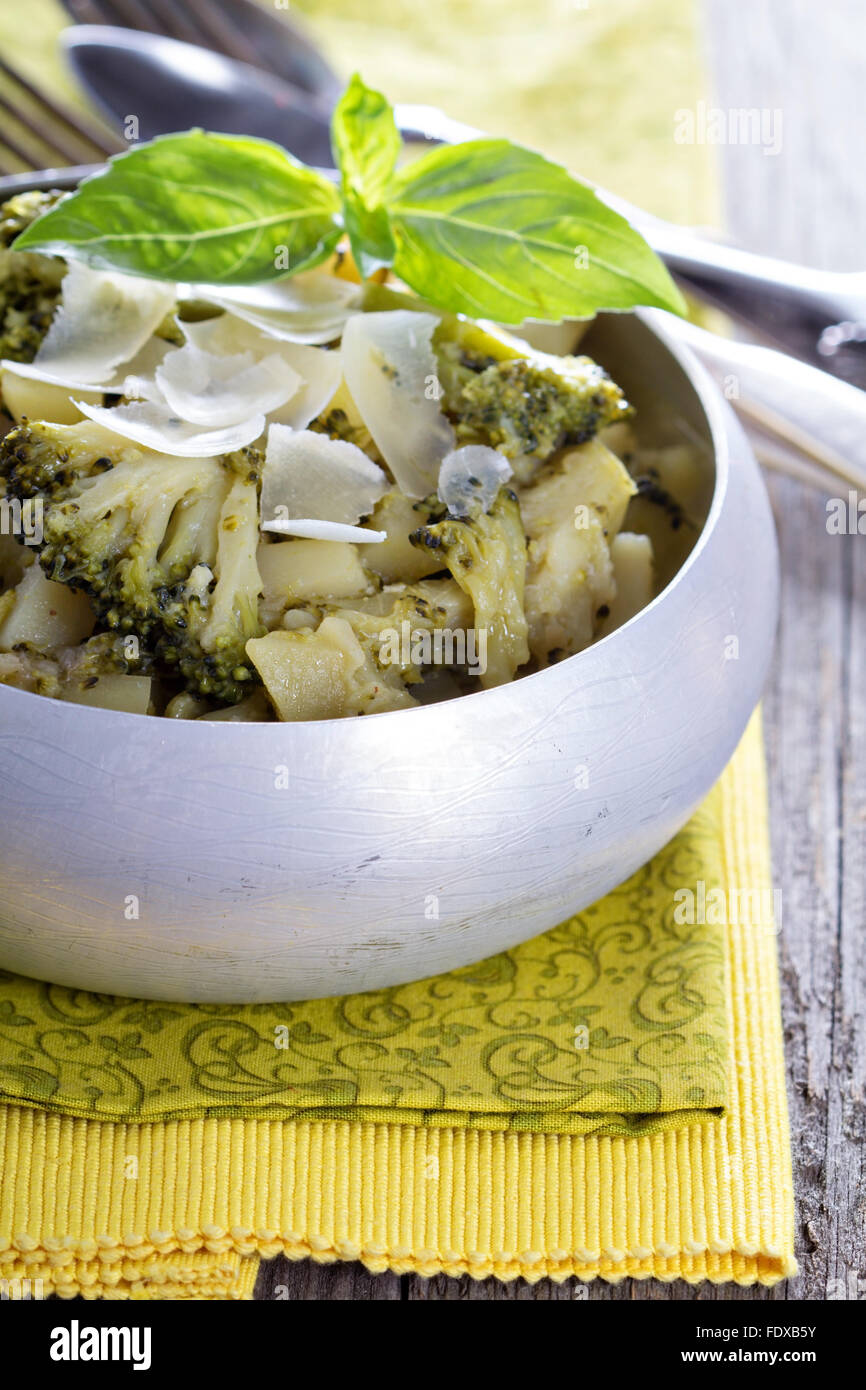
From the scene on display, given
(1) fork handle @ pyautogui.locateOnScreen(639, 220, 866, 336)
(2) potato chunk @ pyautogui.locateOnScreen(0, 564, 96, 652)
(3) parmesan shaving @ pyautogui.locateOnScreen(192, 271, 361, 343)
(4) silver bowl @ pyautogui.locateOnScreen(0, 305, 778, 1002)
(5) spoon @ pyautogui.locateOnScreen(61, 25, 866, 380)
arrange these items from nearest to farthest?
(4) silver bowl @ pyautogui.locateOnScreen(0, 305, 778, 1002)
(2) potato chunk @ pyautogui.locateOnScreen(0, 564, 96, 652)
(3) parmesan shaving @ pyautogui.locateOnScreen(192, 271, 361, 343)
(1) fork handle @ pyautogui.locateOnScreen(639, 220, 866, 336)
(5) spoon @ pyautogui.locateOnScreen(61, 25, 866, 380)

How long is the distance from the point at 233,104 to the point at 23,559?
73.2 inches

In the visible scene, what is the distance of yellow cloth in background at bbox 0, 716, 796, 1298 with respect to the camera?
1.48 m

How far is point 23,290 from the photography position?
188cm

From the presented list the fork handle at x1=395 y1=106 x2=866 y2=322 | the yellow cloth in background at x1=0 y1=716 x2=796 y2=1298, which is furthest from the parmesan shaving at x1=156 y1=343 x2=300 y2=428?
the fork handle at x1=395 y1=106 x2=866 y2=322

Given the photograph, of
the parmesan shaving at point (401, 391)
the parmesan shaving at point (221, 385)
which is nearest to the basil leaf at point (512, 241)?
the parmesan shaving at point (401, 391)

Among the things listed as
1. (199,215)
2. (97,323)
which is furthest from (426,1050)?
(199,215)

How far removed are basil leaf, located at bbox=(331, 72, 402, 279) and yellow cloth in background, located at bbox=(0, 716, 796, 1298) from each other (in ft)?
3.81

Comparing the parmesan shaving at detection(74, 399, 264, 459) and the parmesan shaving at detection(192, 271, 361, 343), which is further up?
the parmesan shaving at detection(192, 271, 361, 343)

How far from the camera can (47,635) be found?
5.28 ft

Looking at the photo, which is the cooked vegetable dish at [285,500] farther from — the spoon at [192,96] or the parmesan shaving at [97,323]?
the spoon at [192,96]

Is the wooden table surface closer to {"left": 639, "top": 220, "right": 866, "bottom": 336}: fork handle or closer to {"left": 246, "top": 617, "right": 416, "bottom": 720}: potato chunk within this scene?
{"left": 639, "top": 220, "right": 866, "bottom": 336}: fork handle

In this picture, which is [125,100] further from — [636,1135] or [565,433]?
[636,1135]

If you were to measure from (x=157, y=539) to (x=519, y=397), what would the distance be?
0.51 metres

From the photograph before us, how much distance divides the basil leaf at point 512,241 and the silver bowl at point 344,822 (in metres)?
0.42
